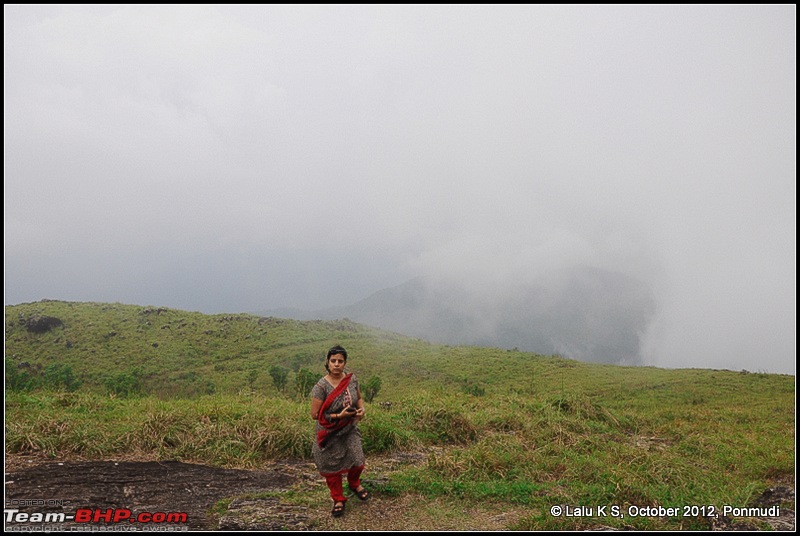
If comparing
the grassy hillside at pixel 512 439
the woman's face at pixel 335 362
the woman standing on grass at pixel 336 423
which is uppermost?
the woman's face at pixel 335 362

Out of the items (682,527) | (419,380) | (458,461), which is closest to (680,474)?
(682,527)

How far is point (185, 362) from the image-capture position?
135 ft

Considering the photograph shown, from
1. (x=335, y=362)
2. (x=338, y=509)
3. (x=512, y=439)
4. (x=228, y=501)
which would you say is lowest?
(x=512, y=439)

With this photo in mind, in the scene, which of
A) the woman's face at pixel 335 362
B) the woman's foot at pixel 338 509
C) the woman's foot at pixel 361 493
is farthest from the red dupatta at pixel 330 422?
the woman's foot at pixel 361 493

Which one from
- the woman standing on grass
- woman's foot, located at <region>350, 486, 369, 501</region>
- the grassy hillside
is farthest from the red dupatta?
the grassy hillside

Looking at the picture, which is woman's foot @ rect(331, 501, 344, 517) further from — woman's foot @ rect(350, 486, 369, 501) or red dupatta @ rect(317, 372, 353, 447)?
red dupatta @ rect(317, 372, 353, 447)

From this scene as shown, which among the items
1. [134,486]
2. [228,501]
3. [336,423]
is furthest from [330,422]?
[134,486]

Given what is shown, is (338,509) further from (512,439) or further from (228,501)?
(512,439)
